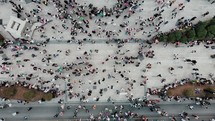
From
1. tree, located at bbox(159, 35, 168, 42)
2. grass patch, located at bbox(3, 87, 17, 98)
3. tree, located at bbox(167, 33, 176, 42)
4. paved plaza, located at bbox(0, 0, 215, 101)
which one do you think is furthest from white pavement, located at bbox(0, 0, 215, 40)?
A: grass patch, located at bbox(3, 87, 17, 98)

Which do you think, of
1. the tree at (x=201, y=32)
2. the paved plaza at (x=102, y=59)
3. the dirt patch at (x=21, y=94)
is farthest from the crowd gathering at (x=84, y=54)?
the tree at (x=201, y=32)

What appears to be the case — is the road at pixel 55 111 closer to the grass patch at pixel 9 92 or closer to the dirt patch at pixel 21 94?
the dirt patch at pixel 21 94

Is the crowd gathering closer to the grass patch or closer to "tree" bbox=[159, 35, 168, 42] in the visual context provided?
the grass patch

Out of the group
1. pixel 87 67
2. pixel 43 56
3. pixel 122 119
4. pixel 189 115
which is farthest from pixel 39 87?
pixel 189 115

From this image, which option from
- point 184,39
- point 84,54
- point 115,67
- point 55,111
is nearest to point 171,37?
point 184,39

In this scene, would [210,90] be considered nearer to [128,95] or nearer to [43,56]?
[128,95]

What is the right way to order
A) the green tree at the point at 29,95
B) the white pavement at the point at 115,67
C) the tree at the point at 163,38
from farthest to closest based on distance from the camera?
the white pavement at the point at 115,67 → the tree at the point at 163,38 → the green tree at the point at 29,95

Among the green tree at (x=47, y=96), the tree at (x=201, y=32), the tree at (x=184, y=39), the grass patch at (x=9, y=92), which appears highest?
the tree at (x=201, y=32)
